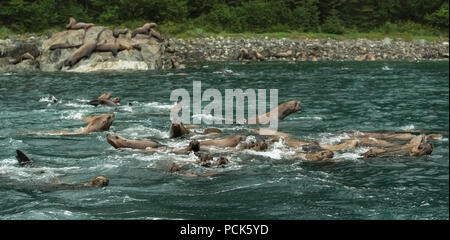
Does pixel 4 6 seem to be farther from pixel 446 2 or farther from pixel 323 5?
pixel 446 2

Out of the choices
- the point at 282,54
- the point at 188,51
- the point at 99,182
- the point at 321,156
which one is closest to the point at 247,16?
the point at 282,54

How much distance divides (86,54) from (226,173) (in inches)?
1209

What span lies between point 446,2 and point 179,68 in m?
44.2

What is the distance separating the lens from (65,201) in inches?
445

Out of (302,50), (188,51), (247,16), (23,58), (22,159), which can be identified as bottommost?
(302,50)

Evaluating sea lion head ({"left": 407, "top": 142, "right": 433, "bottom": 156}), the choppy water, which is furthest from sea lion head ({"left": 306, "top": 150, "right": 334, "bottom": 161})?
sea lion head ({"left": 407, "top": 142, "right": 433, "bottom": 156})

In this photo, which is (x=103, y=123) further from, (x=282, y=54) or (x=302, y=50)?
(x=302, y=50)

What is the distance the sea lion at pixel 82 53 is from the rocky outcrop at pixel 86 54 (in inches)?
2.7

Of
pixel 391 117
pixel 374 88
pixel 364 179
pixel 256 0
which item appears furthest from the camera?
pixel 256 0

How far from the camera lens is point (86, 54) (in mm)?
42094

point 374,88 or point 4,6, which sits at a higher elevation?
point 4,6

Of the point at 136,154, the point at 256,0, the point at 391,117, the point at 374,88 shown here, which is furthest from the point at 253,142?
the point at 256,0

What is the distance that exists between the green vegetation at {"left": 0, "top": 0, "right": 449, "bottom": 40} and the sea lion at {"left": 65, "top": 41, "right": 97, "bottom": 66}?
44.9 ft

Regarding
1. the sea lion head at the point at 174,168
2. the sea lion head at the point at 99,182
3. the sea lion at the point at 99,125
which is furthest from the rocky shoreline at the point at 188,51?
the sea lion head at the point at 99,182
